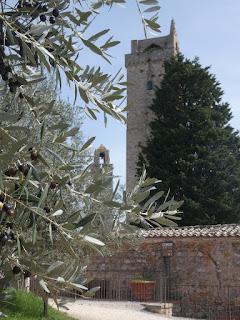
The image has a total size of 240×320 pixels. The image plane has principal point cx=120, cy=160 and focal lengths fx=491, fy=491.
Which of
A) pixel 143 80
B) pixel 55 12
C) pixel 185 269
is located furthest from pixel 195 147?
pixel 55 12

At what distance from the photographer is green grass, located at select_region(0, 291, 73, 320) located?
8670mm

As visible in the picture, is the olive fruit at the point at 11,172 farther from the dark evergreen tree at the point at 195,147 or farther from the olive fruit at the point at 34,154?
the dark evergreen tree at the point at 195,147

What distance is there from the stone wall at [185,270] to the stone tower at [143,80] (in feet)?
65.5

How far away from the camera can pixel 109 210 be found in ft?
9.22

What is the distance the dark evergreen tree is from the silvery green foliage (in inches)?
804

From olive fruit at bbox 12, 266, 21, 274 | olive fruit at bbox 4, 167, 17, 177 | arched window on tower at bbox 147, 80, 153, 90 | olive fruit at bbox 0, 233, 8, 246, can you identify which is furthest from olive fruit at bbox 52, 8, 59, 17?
arched window on tower at bbox 147, 80, 153, 90

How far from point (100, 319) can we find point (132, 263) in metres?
6.31

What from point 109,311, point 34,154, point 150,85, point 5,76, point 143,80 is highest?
point 143,80

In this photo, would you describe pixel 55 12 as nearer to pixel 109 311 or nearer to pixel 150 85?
pixel 109 311

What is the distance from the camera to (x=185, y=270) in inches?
633

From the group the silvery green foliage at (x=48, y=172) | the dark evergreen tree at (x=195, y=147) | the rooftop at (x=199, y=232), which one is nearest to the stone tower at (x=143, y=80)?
the dark evergreen tree at (x=195, y=147)

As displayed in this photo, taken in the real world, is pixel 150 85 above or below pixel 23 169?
above

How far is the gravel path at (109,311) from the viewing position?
446 inches

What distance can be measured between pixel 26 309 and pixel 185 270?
7753 mm
